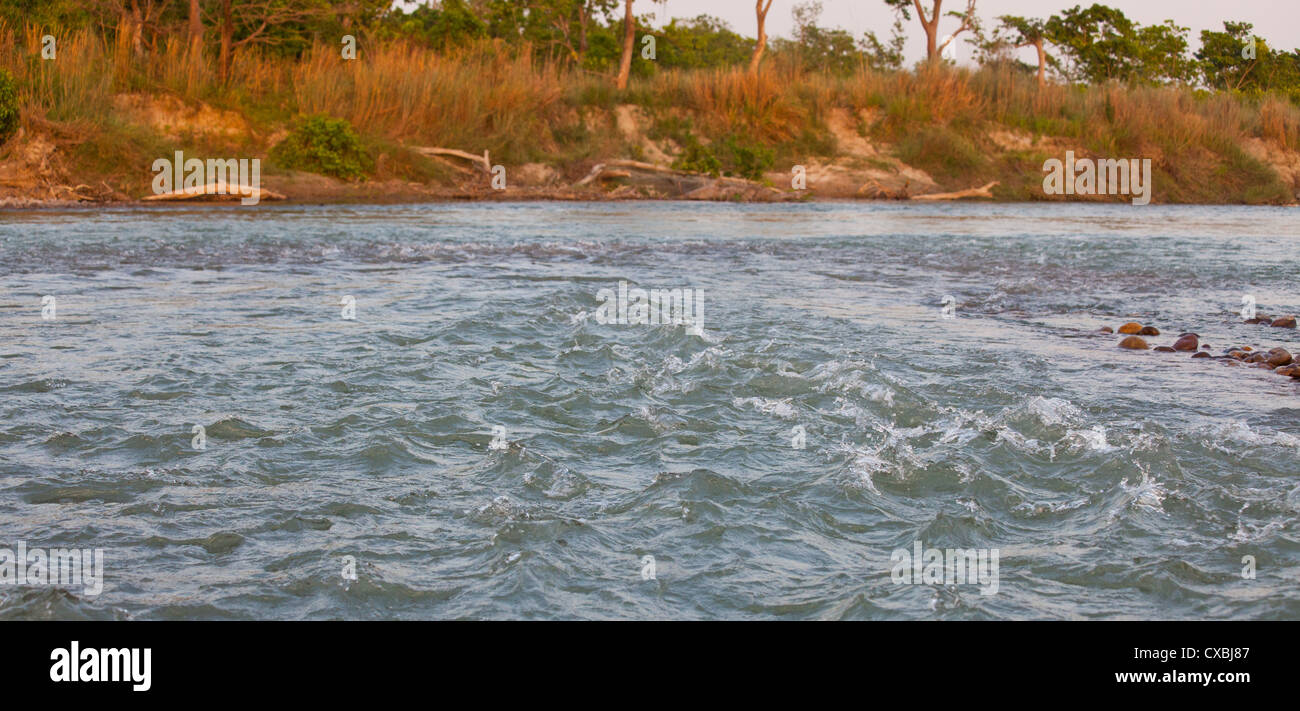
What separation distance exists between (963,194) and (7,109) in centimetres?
1895

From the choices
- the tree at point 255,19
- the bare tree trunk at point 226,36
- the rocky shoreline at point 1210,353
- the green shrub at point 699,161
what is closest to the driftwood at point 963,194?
the green shrub at point 699,161

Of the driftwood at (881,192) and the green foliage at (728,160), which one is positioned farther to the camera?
the driftwood at (881,192)

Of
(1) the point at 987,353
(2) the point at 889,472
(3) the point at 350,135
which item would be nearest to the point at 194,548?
(2) the point at 889,472

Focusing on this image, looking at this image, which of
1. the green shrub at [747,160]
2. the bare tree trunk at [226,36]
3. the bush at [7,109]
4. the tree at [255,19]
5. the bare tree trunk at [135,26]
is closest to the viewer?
the bush at [7,109]

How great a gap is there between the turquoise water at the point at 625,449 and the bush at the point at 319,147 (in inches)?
416

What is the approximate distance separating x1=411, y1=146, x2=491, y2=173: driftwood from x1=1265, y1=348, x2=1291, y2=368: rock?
1779cm

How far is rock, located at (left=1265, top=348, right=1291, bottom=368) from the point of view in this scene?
717 centimetres

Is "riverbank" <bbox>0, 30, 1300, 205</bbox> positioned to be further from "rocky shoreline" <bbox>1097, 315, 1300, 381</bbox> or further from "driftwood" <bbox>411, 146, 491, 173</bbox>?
"rocky shoreline" <bbox>1097, 315, 1300, 381</bbox>

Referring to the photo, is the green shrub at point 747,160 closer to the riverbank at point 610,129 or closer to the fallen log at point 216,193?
the riverbank at point 610,129

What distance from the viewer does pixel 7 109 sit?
18234 millimetres

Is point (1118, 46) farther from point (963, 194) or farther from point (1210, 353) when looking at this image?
point (1210, 353)

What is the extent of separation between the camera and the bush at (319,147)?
2100cm

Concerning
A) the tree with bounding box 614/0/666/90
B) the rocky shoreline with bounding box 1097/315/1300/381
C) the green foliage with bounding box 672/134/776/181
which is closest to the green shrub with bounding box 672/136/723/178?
the green foliage with bounding box 672/134/776/181

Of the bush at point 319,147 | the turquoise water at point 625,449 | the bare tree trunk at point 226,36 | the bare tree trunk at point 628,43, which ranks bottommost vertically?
the turquoise water at point 625,449
